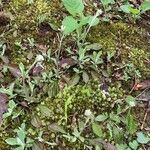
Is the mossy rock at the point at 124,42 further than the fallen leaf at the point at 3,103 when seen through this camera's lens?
Yes

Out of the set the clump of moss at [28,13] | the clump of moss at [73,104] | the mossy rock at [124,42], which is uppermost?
the clump of moss at [28,13]

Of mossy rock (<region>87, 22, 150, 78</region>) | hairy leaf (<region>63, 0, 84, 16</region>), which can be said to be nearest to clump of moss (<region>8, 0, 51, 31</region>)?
hairy leaf (<region>63, 0, 84, 16</region>)

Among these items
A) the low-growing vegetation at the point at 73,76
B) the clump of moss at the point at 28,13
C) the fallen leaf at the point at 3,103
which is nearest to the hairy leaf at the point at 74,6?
the low-growing vegetation at the point at 73,76

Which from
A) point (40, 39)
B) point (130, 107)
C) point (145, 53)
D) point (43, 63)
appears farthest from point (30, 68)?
point (145, 53)

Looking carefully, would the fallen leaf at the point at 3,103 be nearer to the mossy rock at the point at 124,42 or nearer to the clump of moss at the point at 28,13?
the clump of moss at the point at 28,13

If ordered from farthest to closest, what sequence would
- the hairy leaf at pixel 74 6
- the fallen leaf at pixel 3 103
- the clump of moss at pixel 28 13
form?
the clump of moss at pixel 28 13 < the hairy leaf at pixel 74 6 < the fallen leaf at pixel 3 103

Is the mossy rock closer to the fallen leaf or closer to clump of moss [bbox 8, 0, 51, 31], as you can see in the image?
clump of moss [bbox 8, 0, 51, 31]

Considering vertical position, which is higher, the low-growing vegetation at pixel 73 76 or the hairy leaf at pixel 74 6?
the hairy leaf at pixel 74 6
